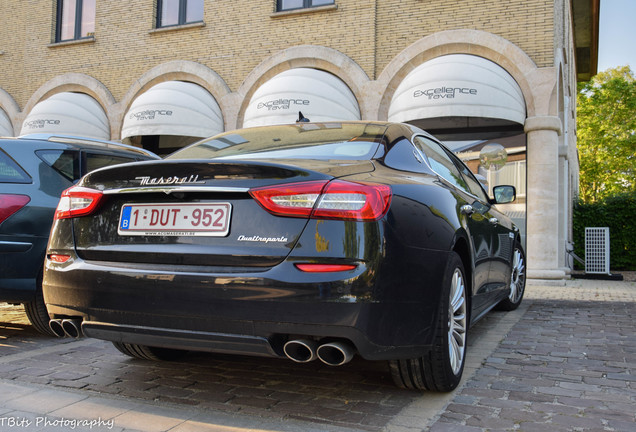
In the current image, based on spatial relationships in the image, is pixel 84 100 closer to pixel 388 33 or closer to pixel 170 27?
pixel 170 27

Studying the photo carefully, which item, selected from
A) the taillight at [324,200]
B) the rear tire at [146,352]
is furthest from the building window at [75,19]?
the taillight at [324,200]

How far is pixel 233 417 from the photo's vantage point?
2756 millimetres

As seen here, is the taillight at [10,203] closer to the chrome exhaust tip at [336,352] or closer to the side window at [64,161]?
the side window at [64,161]

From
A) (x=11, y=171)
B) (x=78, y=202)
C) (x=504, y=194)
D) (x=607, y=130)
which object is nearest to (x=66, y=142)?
(x=11, y=171)

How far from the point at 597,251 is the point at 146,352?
1386 cm

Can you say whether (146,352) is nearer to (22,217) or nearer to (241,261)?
(22,217)

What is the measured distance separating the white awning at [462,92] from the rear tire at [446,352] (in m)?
8.89

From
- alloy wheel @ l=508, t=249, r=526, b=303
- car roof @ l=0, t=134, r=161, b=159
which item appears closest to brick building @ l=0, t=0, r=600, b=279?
alloy wheel @ l=508, t=249, r=526, b=303

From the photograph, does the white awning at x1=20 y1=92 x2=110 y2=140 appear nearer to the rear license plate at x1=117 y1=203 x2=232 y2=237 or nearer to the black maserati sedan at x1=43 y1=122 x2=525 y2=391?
the black maserati sedan at x1=43 y1=122 x2=525 y2=391

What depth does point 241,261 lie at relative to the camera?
97.2 inches

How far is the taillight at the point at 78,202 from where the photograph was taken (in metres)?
2.87

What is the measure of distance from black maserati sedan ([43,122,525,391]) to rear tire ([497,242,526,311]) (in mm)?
3487

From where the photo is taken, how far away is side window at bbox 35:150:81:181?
15.6 ft

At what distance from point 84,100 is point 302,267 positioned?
629 inches
